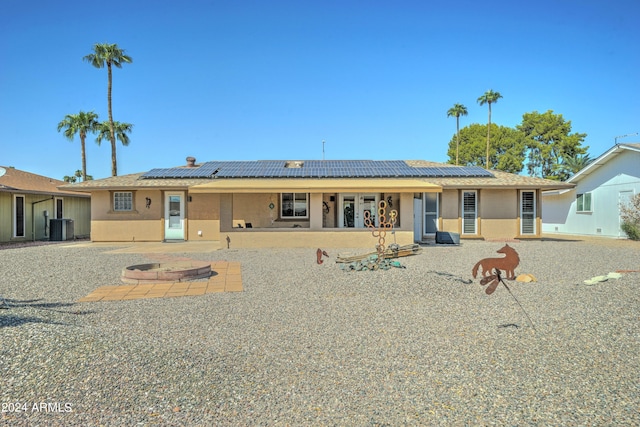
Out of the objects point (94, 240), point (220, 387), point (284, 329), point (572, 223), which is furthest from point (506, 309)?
point (572, 223)

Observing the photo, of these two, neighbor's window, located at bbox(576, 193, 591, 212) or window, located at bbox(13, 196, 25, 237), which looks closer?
window, located at bbox(13, 196, 25, 237)

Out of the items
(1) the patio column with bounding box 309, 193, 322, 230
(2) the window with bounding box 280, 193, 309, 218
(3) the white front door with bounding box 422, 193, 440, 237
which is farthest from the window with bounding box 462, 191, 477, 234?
(2) the window with bounding box 280, 193, 309, 218

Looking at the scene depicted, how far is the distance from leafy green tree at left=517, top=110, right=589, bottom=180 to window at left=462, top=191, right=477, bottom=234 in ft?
95.9

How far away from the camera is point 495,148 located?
5338 cm

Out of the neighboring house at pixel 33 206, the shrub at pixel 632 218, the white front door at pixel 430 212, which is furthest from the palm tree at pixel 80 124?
the shrub at pixel 632 218

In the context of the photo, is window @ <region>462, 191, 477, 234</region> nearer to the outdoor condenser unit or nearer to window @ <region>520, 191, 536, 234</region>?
window @ <region>520, 191, 536, 234</region>

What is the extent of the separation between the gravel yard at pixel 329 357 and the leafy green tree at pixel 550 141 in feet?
140

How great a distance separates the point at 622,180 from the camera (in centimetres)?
2125

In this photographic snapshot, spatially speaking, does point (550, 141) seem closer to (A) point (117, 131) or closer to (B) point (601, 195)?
(B) point (601, 195)

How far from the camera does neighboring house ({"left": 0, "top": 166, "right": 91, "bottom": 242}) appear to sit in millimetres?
19859

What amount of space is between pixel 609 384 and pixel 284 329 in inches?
149

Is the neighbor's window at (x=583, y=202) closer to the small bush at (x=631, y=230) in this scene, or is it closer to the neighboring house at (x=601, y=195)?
the neighboring house at (x=601, y=195)

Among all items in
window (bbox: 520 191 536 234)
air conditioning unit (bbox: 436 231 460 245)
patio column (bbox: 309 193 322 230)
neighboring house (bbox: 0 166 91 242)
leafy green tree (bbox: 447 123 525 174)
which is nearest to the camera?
patio column (bbox: 309 193 322 230)

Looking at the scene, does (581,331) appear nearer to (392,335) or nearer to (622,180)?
(392,335)
